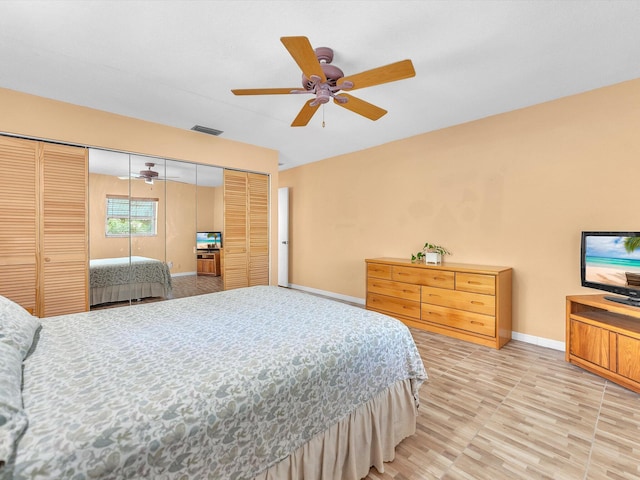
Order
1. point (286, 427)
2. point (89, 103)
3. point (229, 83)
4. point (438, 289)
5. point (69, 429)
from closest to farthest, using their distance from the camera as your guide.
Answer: point (69, 429)
point (286, 427)
point (229, 83)
point (89, 103)
point (438, 289)

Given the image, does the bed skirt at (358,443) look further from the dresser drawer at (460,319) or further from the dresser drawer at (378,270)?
the dresser drawer at (378,270)

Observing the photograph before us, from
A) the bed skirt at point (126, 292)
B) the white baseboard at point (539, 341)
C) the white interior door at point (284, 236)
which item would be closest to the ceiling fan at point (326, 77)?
the bed skirt at point (126, 292)

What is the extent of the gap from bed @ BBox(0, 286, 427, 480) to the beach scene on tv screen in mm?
2130

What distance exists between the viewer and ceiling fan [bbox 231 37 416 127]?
185 centimetres

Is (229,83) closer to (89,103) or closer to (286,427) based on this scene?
(89,103)

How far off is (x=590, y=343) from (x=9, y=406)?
375 cm

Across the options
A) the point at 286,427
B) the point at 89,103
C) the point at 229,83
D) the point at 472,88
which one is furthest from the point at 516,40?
the point at 89,103

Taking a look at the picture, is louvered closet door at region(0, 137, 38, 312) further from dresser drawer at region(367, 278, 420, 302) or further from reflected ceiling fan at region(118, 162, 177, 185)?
dresser drawer at region(367, 278, 420, 302)

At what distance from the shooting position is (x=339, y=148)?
5.02 meters

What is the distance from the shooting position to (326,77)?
227cm

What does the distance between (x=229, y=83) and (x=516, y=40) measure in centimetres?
240

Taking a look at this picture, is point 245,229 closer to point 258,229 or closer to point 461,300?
point 258,229

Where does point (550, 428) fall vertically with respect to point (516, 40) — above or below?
below

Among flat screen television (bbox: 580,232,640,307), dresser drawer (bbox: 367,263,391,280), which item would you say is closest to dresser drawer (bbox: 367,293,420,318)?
dresser drawer (bbox: 367,263,391,280)
